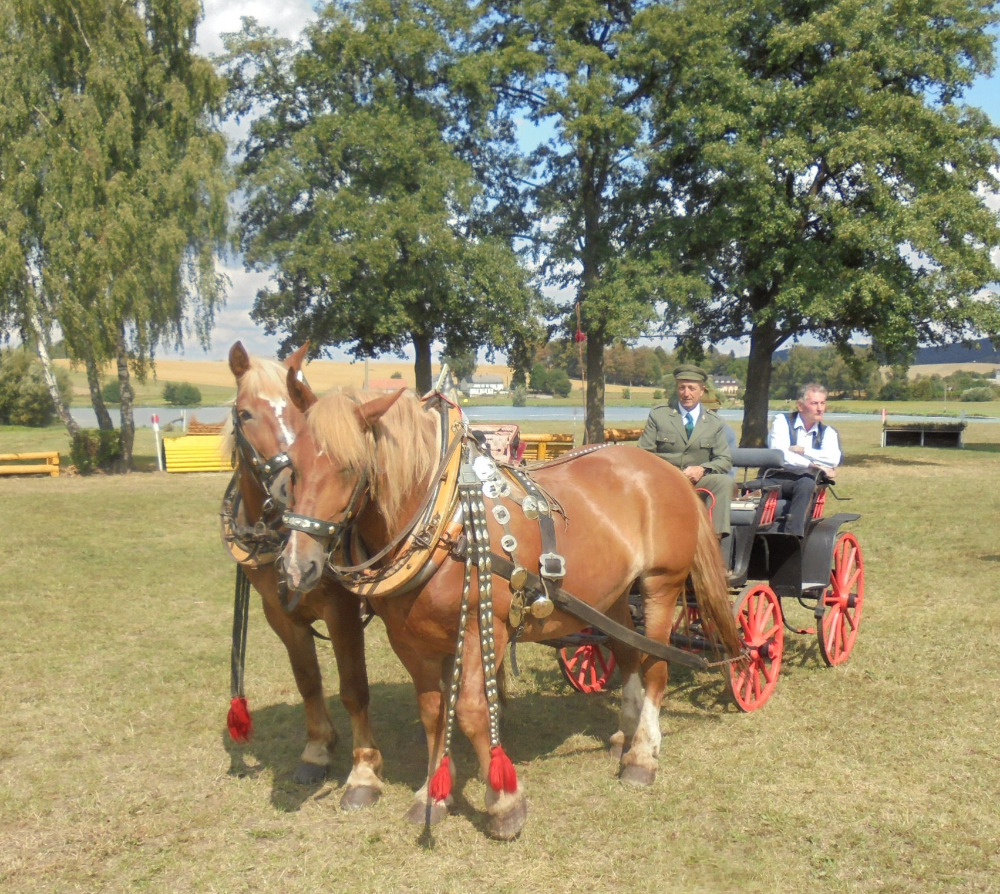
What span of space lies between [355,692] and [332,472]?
1.44 meters

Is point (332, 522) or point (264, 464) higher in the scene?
point (264, 464)

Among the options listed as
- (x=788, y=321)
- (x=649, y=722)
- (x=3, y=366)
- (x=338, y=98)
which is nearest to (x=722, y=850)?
(x=649, y=722)

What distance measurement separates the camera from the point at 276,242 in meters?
24.4

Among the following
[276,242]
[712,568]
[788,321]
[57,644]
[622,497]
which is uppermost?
[276,242]

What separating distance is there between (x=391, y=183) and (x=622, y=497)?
2054 cm

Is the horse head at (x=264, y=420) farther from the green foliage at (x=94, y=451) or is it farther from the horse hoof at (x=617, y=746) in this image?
→ the green foliage at (x=94, y=451)

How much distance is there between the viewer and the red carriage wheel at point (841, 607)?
629 cm

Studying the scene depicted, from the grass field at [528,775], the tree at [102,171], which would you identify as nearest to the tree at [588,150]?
the tree at [102,171]

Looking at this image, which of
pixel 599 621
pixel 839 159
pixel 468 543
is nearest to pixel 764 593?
pixel 599 621

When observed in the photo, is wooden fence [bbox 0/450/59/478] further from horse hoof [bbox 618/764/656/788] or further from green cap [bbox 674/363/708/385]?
horse hoof [bbox 618/764/656/788]

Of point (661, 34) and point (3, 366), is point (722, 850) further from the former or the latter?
point (3, 366)

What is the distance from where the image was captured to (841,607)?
640cm

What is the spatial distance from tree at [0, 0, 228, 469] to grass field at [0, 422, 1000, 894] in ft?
45.8

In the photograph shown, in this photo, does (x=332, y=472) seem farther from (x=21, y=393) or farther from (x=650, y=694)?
(x=21, y=393)
